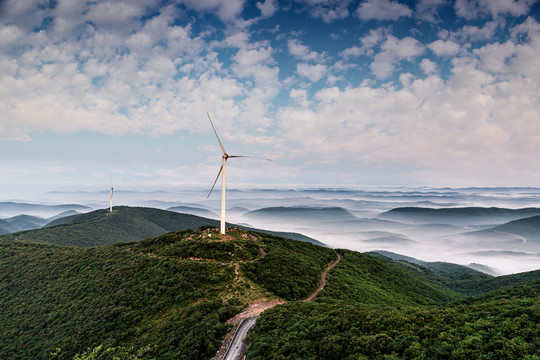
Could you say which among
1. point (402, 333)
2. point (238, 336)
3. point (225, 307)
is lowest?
point (238, 336)

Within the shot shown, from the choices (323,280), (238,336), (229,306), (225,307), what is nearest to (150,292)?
(225,307)

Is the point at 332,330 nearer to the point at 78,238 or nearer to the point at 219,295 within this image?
the point at 219,295

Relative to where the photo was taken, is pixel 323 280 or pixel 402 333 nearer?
pixel 402 333

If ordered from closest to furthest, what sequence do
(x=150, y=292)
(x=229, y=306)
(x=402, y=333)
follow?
1. (x=402, y=333)
2. (x=229, y=306)
3. (x=150, y=292)

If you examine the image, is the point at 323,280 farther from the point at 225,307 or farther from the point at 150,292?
the point at 150,292

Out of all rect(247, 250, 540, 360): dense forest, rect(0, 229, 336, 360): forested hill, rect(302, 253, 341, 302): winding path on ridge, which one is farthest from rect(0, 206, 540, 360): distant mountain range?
rect(302, 253, 341, 302): winding path on ridge

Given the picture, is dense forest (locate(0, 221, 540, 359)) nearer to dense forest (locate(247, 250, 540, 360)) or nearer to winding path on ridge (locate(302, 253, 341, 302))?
dense forest (locate(247, 250, 540, 360))

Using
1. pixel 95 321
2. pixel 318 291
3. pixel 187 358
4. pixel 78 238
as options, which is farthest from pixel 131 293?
pixel 78 238

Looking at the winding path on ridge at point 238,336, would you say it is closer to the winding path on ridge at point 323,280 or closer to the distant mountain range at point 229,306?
the distant mountain range at point 229,306
